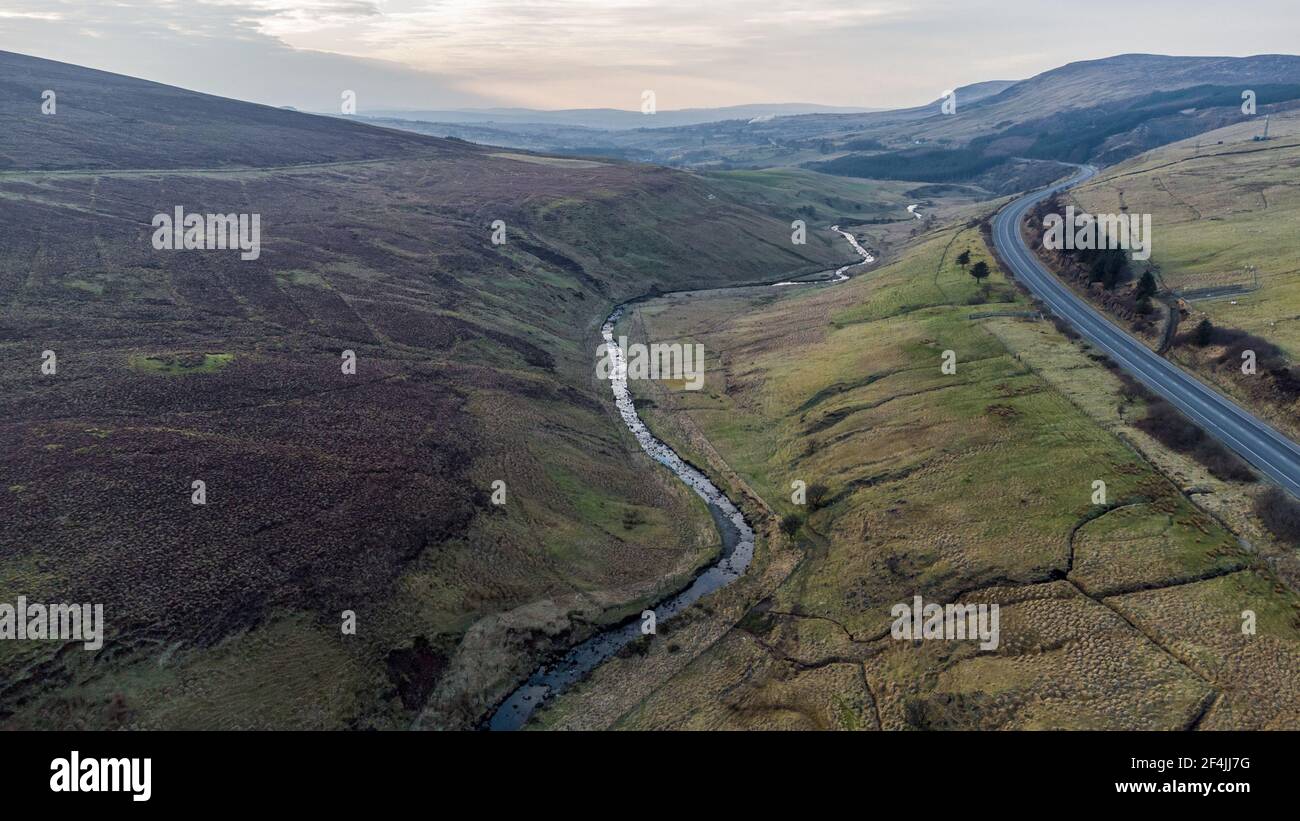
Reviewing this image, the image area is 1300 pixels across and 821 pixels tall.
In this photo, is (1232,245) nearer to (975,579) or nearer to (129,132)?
(975,579)

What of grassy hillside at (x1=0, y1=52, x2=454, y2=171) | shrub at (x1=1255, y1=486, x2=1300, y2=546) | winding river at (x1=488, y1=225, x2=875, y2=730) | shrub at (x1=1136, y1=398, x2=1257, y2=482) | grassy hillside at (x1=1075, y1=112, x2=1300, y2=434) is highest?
grassy hillside at (x1=0, y1=52, x2=454, y2=171)

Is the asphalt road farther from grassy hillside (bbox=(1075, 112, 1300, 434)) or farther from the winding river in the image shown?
the winding river

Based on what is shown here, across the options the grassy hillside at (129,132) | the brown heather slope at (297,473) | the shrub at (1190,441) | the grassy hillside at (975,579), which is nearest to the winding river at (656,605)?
the brown heather slope at (297,473)

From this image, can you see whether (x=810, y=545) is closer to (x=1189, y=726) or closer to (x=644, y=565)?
(x=644, y=565)

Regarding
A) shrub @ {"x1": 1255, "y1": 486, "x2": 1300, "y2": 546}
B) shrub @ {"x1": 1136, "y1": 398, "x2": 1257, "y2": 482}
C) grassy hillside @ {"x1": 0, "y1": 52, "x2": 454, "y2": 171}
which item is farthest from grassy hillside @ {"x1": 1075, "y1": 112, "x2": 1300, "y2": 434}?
grassy hillside @ {"x1": 0, "y1": 52, "x2": 454, "y2": 171}

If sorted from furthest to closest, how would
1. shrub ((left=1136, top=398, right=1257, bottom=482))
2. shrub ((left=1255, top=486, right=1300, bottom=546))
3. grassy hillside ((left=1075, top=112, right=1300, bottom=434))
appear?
grassy hillside ((left=1075, top=112, right=1300, bottom=434)), shrub ((left=1136, top=398, right=1257, bottom=482)), shrub ((left=1255, top=486, right=1300, bottom=546))

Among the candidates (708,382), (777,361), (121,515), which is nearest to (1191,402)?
(777,361)

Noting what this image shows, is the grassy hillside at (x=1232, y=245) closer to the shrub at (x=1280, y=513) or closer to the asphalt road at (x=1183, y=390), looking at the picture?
the asphalt road at (x=1183, y=390)
